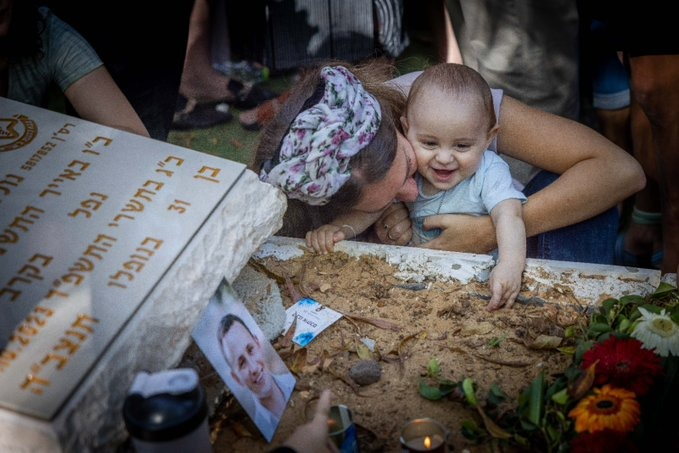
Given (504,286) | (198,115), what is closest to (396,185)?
(504,286)

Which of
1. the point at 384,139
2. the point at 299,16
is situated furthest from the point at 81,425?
the point at 299,16

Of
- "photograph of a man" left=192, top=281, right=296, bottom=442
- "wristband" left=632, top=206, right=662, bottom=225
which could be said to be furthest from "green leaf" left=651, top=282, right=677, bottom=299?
"wristband" left=632, top=206, right=662, bottom=225

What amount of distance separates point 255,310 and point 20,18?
1.45m

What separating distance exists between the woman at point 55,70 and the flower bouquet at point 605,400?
183cm

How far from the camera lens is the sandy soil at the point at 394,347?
7.69ft

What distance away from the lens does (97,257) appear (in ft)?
7.06

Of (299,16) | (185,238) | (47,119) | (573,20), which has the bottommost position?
(299,16)

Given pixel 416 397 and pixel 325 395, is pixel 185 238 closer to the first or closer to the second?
pixel 325 395

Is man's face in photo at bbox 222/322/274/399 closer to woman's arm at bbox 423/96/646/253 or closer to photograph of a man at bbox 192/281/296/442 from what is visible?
photograph of a man at bbox 192/281/296/442

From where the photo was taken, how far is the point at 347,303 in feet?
9.25

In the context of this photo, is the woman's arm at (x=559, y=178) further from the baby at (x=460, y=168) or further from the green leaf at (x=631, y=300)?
the green leaf at (x=631, y=300)

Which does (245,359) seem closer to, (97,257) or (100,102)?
(97,257)

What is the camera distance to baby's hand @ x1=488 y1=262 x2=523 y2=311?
2.70 metres

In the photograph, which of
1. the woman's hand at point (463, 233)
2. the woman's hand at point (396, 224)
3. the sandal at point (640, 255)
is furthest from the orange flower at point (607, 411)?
the sandal at point (640, 255)
